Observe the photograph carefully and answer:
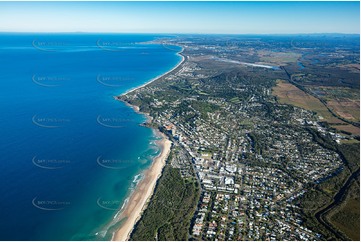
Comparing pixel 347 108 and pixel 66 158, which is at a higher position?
pixel 66 158

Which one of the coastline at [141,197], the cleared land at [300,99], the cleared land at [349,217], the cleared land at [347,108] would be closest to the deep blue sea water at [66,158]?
the coastline at [141,197]

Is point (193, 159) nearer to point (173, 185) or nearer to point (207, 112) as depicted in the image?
point (173, 185)

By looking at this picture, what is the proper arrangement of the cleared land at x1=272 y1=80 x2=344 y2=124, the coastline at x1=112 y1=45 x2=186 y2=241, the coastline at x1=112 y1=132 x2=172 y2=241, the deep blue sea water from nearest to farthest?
the coastline at x1=112 y1=132 x2=172 y2=241, the coastline at x1=112 y1=45 x2=186 y2=241, the deep blue sea water, the cleared land at x1=272 y1=80 x2=344 y2=124

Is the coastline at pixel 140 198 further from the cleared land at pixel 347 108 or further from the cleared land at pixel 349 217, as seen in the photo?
the cleared land at pixel 347 108

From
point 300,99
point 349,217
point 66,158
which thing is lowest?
point 300,99

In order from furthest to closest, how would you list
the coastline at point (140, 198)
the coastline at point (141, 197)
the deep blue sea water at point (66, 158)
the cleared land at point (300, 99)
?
the cleared land at point (300, 99) < the deep blue sea water at point (66, 158) < the coastline at point (141, 197) < the coastline at point (140, 198)

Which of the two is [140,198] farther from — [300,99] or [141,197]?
[300,99]

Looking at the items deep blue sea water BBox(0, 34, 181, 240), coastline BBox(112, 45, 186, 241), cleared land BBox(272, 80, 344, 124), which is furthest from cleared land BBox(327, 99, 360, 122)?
deep blue sea water BBox(0, 34, 181, 240)

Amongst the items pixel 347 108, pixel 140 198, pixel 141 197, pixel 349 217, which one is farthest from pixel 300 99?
pixel 140 198

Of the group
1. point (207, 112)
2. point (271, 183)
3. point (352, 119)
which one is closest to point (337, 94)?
point (352, 119)

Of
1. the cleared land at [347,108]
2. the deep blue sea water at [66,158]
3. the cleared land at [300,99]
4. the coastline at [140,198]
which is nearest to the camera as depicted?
the coastline at [140,198]

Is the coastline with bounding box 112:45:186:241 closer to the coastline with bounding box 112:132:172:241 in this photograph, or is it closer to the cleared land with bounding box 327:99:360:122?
the coastline with bounding box 112:132:172:241
